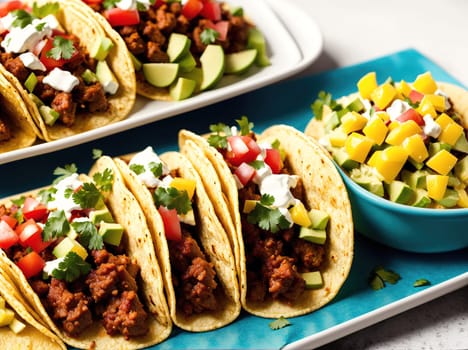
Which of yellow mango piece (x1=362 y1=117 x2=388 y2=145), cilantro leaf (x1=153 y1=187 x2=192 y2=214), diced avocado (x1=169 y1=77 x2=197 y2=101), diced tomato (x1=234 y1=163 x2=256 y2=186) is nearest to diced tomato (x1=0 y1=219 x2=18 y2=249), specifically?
cilantro leaf (x1=153 y1=187 x2=192 y2=214)

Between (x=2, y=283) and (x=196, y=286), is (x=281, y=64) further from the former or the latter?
(x=2, y=283)

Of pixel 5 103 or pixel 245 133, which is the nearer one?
pixel 245 133

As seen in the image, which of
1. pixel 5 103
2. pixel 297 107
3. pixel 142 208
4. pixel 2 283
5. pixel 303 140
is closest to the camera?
pixel 2 283

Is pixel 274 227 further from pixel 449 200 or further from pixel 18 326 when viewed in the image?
pixel 18 326

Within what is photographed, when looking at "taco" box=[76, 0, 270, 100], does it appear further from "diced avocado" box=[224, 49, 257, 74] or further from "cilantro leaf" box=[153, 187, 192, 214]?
"cilantro leaf" box=[153, 187, 192, 214]

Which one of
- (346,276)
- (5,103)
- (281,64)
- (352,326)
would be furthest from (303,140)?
(5,103)
